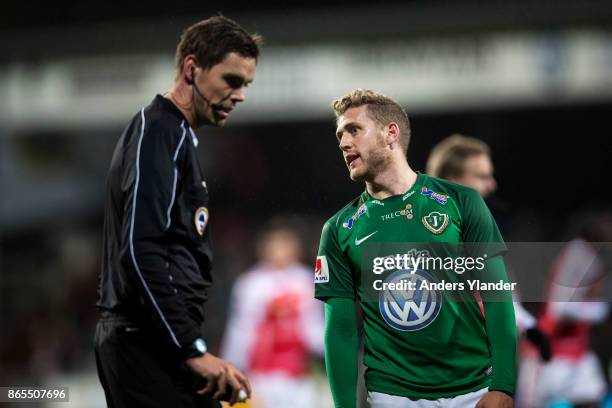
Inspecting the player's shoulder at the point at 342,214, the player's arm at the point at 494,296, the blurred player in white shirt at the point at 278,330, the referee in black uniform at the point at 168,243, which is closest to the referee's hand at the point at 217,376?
the referee in black uniform at the point at 168,243

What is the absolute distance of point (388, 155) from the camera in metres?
2.62

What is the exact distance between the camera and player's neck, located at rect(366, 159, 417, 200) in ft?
8.60

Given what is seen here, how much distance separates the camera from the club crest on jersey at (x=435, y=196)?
2555mm

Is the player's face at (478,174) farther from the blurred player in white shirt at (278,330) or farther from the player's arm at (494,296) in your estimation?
the blurred player in white shirt at (278,330)

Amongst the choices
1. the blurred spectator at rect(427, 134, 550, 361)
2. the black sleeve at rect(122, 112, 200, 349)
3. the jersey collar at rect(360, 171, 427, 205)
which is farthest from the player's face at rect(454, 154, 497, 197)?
the black sleeve at rect(122, 112, 200, 349)

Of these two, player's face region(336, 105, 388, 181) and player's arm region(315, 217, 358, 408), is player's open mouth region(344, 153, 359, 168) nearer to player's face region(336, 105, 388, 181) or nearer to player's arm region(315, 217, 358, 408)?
player's face region(336, 105, 388, 181)

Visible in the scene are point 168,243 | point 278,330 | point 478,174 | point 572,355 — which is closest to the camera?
point 168,243

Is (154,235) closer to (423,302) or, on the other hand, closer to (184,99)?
(184,99)

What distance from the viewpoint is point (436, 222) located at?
253 cm

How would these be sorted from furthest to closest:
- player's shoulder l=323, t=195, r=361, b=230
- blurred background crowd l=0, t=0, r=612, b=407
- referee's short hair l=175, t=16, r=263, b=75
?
blurred background crowd l=0, t=0, r=612, b=407
player's shoulder l=323, t=195, r=361, b=230
referee's short hair l=175, t=16, r=263, b=75

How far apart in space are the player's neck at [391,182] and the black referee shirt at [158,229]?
555mm

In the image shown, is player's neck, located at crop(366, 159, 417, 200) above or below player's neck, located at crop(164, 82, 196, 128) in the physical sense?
below

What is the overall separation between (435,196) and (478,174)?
0.75m

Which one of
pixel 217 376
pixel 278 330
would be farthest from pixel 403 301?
pixel 278 330
